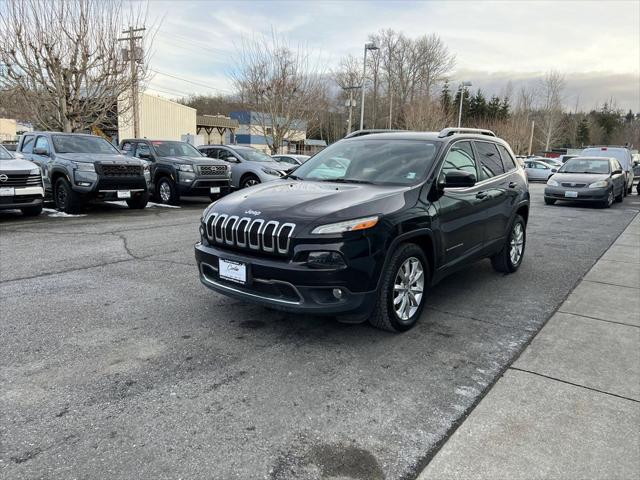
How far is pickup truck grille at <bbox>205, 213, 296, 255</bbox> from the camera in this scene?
3.61 m

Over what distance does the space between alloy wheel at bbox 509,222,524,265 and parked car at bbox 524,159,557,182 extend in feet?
87.2

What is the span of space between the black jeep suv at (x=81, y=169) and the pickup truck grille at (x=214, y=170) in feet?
5.71

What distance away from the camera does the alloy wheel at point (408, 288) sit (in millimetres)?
4012

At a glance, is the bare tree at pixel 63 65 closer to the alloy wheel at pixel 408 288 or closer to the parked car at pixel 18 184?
the parked car at pixel 18 184

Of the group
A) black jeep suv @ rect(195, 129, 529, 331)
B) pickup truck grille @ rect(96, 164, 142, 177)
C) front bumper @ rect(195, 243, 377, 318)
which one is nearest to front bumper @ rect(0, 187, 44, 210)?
pickup truck grille @ rect(96, 164, 142, 177)

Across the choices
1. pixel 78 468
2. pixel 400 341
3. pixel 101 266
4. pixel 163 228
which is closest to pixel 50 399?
pixel 78 468

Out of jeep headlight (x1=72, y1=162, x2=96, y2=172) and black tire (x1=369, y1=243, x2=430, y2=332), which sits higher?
jeep headlight (x1=72, y1=162, x2=96, y2=172)

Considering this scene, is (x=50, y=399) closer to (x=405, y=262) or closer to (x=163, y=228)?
(x=405, y=262)

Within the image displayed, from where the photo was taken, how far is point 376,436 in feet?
8.85

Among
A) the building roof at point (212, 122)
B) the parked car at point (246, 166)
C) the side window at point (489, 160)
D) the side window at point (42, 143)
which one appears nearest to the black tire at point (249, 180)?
the parked car at point (246, 166)

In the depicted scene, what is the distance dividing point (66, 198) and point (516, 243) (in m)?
9.48

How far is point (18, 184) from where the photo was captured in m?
9.60

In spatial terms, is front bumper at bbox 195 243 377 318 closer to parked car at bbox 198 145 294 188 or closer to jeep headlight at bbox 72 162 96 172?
jeep headlight at bbox 72 162 96 172

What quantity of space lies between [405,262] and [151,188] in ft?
37.1
